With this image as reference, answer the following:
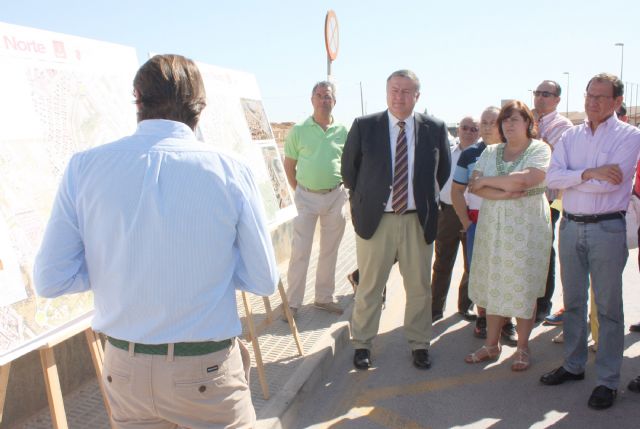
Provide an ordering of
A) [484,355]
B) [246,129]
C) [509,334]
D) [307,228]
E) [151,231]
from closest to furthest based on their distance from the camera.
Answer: [151,231] → [246,129] → [484,355] → [509,334] → [307,228]

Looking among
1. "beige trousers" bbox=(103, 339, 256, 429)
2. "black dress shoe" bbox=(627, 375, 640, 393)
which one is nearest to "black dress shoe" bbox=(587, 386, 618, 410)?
"black dress shoe" bbox=(627, 375, 640, 393)

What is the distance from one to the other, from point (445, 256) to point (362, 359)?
1.37 metres

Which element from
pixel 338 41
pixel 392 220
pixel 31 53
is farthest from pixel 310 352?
pixel 338 41

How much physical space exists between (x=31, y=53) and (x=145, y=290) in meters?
1.47

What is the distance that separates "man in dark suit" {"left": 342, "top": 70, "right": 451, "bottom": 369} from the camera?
4047mm

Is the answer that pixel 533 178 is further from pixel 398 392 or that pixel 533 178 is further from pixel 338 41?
pixel 338 41

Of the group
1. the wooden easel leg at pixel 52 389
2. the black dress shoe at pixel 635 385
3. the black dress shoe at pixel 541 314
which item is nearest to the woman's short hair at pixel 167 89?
the wooden easel leg at pixel 52 389

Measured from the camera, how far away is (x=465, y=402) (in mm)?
3697

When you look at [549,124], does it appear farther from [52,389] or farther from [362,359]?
[52,389]

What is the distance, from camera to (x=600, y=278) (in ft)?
11.4

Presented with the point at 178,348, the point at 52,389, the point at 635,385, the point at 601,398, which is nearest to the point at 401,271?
the point at 601,398

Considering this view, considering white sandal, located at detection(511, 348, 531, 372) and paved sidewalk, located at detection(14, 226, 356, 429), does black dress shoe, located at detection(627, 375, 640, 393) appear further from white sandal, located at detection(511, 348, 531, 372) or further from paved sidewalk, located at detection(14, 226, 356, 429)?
paved sidewalk, located at detection(14, 226, 356, 429)

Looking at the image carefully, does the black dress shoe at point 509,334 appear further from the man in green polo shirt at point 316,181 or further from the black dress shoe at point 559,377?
the man in green polo shirt at point 316,181

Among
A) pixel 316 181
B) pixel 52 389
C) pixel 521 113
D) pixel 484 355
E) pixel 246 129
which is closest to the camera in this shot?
pixel 52 389
